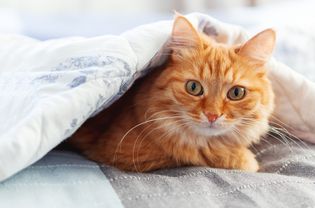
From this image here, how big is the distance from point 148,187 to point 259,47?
44 centimetres

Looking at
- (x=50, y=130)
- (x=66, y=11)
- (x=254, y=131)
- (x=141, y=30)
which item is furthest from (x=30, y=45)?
(x=66, y=11)

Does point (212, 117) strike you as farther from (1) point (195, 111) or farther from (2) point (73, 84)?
(2) point (73, 84)

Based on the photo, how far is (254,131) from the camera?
1.22 m

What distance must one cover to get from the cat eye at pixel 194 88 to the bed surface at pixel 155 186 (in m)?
0.18

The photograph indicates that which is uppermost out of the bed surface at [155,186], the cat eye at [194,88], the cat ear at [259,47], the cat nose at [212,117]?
the cat ear at [259,47]

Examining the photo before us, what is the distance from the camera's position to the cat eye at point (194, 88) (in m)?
1.13

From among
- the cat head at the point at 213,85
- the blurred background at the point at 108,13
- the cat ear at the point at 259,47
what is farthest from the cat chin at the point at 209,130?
the blurred background at the point at 108,13

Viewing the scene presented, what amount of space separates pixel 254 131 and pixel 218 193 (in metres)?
0.29

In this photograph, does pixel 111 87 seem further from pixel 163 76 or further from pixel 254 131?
pixel 254 131

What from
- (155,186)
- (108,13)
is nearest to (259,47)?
(155,186)

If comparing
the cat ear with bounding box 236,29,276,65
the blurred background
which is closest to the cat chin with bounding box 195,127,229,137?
the cat ear with bounding box 236,29,276,65

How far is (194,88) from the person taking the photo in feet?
3.72

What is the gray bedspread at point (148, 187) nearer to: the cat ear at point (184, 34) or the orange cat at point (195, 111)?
the orange cat at point (195, 111)

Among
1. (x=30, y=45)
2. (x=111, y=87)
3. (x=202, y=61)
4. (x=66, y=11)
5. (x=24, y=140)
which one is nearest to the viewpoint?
(x=24, y=140)
